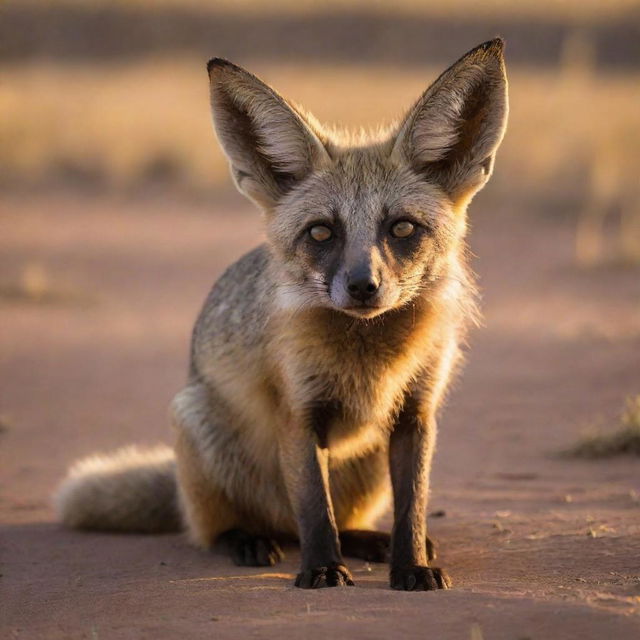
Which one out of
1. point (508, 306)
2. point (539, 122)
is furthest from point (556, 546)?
point (539, 122)

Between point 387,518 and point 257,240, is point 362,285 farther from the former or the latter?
Answer: point 257,240

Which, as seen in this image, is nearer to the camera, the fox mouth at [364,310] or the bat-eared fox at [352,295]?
the fox mouth at [364,310]

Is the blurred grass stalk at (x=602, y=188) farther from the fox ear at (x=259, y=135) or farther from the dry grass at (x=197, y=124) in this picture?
the fox ear at (x=259, y=135)

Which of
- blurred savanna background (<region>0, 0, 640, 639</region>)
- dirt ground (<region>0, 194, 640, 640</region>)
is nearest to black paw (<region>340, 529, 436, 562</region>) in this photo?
dirt ground (<region>0, 194, 640, 640</region>)

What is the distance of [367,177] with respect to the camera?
5301 millimetres

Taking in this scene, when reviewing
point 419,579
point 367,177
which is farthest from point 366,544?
point 367,177

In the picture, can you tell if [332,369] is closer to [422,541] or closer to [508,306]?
[422,541]

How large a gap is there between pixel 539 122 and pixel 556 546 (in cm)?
2036

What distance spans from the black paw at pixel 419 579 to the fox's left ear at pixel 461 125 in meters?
1.73

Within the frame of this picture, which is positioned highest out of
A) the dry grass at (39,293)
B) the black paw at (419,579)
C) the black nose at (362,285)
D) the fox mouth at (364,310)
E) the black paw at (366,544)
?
the black nose at (362,285)

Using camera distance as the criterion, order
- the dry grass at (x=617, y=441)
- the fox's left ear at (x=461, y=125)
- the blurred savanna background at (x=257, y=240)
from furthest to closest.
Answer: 1. the dry grass at (x=617, y=441)
2. the blurred savanna background at (x=257, y=240)
3. the fox's left ear at (x=461, y=125)

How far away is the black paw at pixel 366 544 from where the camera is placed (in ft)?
19.4

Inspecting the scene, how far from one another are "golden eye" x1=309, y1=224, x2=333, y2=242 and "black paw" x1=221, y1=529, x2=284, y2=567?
1689 mm

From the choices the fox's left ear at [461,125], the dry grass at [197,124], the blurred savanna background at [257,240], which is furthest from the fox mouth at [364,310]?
the dry grass at [197,124]
